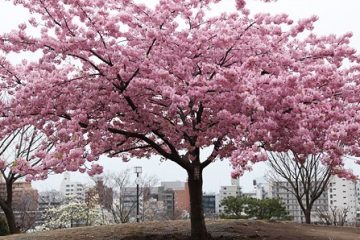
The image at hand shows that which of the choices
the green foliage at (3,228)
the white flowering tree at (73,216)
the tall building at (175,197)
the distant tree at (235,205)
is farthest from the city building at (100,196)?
the green foliage at (3,228)

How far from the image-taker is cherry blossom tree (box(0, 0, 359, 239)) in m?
8.39

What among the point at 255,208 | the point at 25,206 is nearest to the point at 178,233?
the point at 255,208

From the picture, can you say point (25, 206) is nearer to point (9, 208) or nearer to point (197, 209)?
point (9, 208)

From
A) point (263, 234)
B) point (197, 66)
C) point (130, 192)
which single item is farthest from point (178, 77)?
point (130, 192)

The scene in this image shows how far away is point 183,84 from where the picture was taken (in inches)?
346

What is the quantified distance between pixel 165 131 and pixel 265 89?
235cm

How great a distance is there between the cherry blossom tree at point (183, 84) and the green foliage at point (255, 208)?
1533cm

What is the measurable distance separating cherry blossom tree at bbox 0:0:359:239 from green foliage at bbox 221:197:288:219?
1533cm

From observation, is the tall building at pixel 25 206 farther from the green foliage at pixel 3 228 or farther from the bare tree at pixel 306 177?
the bare tree at pixel 306 177

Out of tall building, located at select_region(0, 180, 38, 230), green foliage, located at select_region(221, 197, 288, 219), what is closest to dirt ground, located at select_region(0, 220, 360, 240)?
green foliage, located at select_region(221, 197, 288, 219)

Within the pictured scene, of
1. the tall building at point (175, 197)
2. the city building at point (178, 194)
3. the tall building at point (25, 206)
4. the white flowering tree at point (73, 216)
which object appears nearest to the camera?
the white flowering tree at point (73, 216)

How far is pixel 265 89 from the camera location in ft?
28.3

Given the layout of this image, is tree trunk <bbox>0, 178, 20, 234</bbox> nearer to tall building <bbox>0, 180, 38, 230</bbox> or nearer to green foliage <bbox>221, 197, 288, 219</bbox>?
tall building <bbox>0, 180, 38, 230</bbox>

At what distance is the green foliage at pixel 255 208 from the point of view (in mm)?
24750
